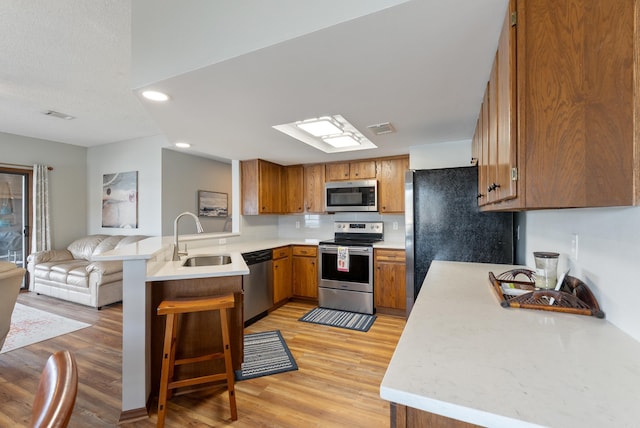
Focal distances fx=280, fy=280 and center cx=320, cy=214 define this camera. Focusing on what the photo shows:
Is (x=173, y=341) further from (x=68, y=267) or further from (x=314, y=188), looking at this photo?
(x=68, y=267)

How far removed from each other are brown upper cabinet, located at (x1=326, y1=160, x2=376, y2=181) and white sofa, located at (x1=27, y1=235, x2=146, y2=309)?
3182 millimetres

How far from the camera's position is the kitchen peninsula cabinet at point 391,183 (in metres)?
3.78

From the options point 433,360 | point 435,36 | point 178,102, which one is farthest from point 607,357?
point 178,102

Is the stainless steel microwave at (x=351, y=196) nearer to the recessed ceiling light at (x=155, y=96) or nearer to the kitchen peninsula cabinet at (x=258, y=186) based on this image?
the kitchen peninsula cabinet at (x=258, y=186)

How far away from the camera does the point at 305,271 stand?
406 centimetres

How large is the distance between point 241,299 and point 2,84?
3.37 m

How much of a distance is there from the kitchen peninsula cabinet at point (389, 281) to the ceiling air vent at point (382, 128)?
4.93 feet

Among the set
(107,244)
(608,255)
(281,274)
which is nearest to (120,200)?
(107,244)

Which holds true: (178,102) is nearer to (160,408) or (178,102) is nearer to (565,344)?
A: (160,408)

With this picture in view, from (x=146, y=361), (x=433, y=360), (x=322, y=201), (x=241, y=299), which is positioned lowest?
(x=146, y=361)

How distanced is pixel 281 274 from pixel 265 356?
1.43 metres

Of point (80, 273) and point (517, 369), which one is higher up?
point (517, 369)

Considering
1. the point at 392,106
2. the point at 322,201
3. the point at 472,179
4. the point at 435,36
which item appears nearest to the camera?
the point at 435,36

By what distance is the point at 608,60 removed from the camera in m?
0.81
